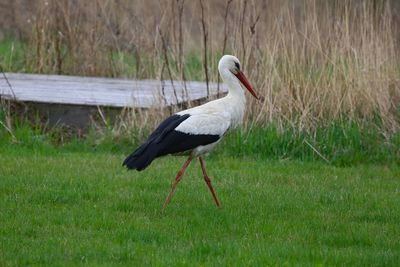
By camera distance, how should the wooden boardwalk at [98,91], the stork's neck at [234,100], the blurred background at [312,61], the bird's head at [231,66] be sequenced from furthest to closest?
the wooden boardwalk at [98,91] → the blurred background at [312,61] → the bird's head at [231,66] → the stork's neck at [234,100]

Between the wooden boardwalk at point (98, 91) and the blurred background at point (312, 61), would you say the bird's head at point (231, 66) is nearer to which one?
the blurred background at point (312, 61)

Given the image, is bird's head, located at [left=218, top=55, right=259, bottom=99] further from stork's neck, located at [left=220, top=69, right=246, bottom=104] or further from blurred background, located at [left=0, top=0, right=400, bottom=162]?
blurred background, located at [left=0, top=0, right=400, bottom=162]

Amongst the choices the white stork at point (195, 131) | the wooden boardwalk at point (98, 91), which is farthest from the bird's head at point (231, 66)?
the wooden boardwalk at point (98, 91)

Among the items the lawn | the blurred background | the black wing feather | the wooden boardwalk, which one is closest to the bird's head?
the black wing feather

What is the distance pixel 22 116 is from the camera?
1072 centimetres

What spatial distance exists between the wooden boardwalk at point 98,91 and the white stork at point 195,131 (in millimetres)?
2540

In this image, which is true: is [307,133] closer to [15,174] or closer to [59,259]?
[15,174]

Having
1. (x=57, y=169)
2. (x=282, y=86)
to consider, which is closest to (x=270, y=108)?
(x=282, y=86)

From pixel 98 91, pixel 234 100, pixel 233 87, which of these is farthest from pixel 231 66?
pixel 98 91

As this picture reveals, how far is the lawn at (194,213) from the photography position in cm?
594

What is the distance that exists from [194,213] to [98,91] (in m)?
4.72

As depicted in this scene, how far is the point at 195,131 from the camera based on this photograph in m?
7.39

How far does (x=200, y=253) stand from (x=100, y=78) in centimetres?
716

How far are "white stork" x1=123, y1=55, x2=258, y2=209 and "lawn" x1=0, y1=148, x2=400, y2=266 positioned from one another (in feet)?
1.39
